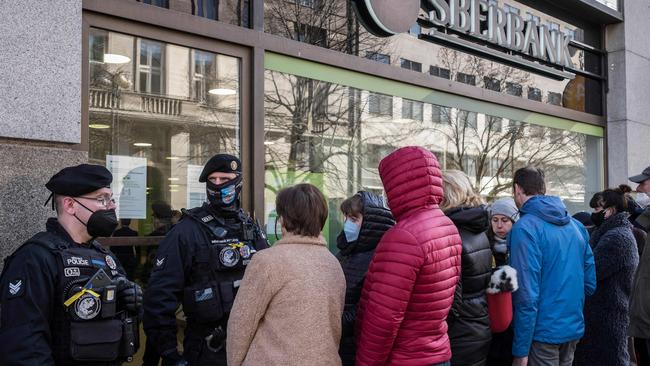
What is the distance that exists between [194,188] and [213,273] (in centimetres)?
158

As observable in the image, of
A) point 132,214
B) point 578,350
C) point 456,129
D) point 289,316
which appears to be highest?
point 456,129

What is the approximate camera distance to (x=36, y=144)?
155 inches

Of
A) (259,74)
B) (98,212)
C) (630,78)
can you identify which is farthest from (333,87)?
(630,78)

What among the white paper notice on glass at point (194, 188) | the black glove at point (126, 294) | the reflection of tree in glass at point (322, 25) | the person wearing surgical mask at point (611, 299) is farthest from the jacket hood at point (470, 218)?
the reflection of tree in glass at point (322, 25)

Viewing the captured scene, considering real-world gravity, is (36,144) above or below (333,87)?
below

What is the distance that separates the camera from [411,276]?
279 cm

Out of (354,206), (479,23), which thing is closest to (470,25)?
(479,23)

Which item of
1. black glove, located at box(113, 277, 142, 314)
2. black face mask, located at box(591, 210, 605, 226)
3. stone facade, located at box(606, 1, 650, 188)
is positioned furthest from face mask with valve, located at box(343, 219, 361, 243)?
stone facade, located at box(606, 1, 650, 188)

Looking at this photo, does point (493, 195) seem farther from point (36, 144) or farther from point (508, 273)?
point (36, 144)

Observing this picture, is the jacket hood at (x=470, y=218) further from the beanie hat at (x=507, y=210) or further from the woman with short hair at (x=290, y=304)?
the beanie hat at (x=507, y=210)

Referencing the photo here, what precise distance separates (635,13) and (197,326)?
934 cm

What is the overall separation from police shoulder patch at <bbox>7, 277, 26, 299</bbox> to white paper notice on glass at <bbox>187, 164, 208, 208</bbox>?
2.37 meters

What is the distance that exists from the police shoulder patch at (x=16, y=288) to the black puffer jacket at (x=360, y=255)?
4.95 feet

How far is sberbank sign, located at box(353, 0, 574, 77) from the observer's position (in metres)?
6.56
